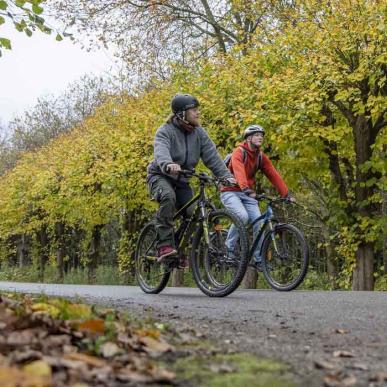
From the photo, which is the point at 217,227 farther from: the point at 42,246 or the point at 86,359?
the point at 42,246

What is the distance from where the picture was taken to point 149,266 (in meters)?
8.47

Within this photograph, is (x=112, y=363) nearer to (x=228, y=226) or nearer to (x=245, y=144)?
(x=228, y=226)

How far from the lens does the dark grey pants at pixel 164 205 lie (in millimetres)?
7559

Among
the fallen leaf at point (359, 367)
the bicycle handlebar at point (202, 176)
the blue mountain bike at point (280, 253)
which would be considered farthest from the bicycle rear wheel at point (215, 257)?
the fallen leaf at point (359, 367)

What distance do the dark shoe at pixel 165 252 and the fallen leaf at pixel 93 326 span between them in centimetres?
404

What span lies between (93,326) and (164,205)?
4109 mm

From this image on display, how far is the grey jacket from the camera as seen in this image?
24.7 ft

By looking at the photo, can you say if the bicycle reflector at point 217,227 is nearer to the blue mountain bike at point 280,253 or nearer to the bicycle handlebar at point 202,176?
the bicycle handlebar at point 202,176

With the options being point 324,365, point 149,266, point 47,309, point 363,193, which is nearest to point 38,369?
point 324,365

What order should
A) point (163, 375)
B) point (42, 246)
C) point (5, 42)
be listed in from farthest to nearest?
1. point (42, 246)
2. point (5, 42)
3. point (163, 375)

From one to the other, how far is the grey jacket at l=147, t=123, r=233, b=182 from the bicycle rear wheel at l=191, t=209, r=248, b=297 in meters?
0.75

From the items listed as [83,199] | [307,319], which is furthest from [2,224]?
[307,319]

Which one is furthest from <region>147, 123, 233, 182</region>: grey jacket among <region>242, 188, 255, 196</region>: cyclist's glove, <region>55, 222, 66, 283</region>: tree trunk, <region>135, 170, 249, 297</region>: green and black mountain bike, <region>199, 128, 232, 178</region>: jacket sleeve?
<region>55, 222, 66, 283</region>: tree trunk

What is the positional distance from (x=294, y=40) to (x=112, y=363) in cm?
1130
